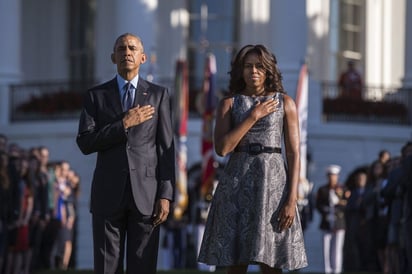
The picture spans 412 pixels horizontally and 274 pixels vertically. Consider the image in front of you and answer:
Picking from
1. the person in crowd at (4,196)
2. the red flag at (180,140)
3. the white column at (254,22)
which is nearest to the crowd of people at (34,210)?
the person in crowd at (4,196)

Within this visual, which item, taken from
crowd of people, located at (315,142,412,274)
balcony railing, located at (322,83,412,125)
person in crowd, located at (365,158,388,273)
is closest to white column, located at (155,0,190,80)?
balcony railing, located at (322,83,412,125)

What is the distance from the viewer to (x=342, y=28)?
40.3 m

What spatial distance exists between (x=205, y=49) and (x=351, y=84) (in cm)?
361

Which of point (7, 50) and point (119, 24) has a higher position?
point (119, 24)

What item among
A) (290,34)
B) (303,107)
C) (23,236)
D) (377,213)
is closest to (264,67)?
(23,236)

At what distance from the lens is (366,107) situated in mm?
37438

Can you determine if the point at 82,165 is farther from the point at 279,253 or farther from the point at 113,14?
the point at 279,253

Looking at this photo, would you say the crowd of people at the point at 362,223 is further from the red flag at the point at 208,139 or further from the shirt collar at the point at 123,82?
the shirt collar at the point at 123,82

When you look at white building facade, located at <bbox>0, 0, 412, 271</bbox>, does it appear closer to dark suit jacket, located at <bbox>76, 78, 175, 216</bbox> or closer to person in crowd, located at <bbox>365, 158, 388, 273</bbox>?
person in crowd, located at <bbox>365, 158, 388, 273</bbox>

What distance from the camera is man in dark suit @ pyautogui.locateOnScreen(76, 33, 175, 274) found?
35.8ft

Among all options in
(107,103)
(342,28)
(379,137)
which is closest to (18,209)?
→ (107,103)

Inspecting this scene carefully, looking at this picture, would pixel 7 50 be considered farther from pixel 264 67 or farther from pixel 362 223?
pixel 264 67

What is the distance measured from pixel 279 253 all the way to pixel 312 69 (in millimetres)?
28402

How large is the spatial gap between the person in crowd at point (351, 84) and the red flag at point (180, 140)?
7.33m
